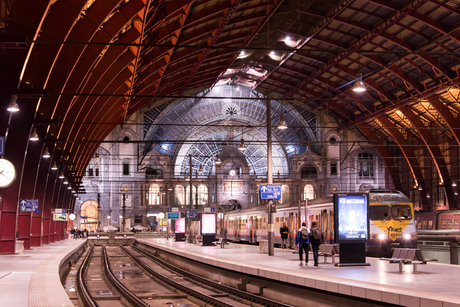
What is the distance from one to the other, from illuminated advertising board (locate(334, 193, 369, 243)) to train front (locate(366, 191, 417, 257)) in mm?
7115

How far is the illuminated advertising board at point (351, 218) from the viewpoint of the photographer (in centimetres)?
1817

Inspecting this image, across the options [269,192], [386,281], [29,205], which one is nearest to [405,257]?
[386,281]

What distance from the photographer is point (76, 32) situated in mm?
22203

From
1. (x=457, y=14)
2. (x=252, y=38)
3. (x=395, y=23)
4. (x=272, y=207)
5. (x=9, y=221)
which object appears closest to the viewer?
(x=272, y=207)

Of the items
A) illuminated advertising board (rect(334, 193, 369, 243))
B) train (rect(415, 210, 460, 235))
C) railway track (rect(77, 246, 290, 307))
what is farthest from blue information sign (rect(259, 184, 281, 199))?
train (rect(415, 210, 460, 235))

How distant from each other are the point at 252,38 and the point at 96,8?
2724 cm

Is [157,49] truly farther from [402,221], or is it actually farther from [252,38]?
[402,221]

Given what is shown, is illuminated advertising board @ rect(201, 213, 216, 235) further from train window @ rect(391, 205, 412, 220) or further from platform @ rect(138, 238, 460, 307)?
A: platform @ rect(138, 238, 460, 307)

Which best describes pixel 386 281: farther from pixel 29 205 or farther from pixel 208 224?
pixel 208 224

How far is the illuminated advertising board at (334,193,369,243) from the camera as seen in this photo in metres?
18.2

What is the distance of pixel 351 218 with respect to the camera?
60.2 feet

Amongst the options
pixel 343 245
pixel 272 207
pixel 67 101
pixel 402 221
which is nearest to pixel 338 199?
pixel 343 245

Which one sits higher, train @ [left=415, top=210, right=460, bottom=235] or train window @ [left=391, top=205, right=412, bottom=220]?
train window @ [left=391, top=205, right=412, bottom=220]

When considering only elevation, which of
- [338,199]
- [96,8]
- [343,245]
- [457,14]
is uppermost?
[457,14]
